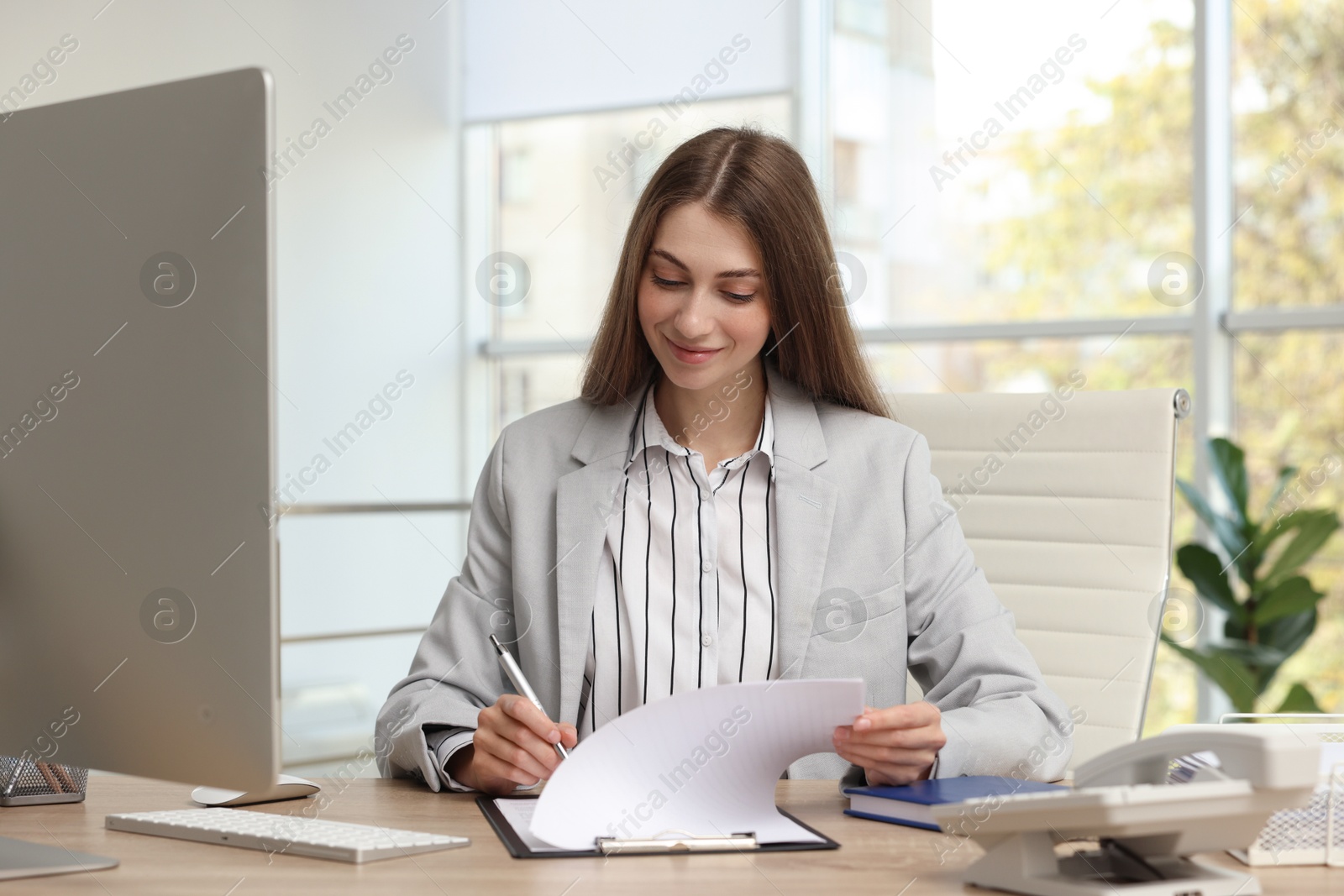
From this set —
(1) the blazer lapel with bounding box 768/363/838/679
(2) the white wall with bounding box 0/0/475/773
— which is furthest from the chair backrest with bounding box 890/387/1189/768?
(2) the white wall with bounding box 0/0/475/773

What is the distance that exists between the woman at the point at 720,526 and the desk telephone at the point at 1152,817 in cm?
53

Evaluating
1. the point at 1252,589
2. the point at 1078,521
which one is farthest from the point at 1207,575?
the point at 1078,521

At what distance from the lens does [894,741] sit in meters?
1.15

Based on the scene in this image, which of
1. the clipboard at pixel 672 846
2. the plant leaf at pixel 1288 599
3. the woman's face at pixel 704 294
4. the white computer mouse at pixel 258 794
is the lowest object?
the plant leaf at pixel 1288 599

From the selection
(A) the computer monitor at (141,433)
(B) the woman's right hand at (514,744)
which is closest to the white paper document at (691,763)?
(B) the woman's right hand at (514,744)

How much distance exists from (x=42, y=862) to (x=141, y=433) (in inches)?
13.1

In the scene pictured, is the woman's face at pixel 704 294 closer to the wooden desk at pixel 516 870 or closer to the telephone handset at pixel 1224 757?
the wooden desk at pixel 516 870

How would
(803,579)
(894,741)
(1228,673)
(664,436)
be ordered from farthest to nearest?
1. (1228,673)
2. (664,436)
3. (803,579)
4. (894,741)

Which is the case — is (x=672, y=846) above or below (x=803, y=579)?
below

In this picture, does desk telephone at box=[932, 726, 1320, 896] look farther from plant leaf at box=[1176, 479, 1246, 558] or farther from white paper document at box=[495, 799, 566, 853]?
plant leaf at box=[1176, 479, 1246, 558]

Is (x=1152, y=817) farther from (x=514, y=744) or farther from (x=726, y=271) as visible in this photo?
(x=726, y=271)

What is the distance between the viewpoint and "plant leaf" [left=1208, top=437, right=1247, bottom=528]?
10.00 feet

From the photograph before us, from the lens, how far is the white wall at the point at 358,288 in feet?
14.8

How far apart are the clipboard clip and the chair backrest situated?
769mm
